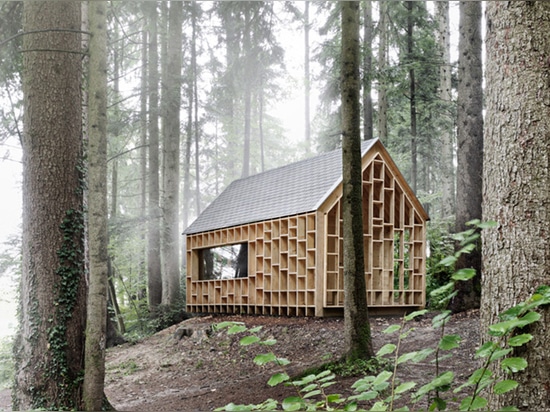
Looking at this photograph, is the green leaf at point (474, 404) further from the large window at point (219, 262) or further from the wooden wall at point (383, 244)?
the large window at point (219, 262)

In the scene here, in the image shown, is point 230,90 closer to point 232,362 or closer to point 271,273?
point 271,273

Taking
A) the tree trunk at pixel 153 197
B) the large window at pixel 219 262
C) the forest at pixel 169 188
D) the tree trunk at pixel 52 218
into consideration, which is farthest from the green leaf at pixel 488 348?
the tree trunk at pixel 153 197

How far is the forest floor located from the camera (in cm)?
677

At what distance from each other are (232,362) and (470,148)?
19.0 ft

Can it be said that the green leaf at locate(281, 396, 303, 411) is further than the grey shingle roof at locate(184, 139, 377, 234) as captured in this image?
No

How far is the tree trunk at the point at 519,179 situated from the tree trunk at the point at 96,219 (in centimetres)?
402

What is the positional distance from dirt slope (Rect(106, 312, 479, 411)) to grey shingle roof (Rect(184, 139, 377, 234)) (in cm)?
235

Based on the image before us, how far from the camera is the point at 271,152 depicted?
102ft

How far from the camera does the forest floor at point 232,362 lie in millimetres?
6773

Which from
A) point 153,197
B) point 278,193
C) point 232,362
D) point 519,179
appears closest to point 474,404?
point 519,179

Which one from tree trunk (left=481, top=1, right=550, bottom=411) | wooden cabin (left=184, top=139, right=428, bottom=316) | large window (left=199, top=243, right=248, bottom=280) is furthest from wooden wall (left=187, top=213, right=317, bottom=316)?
tree trunk (left=481, top=1, right=550, bottom=411)

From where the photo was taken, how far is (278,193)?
12.5 meters

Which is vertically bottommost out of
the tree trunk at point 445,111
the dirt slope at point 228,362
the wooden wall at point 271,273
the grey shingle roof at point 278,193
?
the dirt slope at point 228,362

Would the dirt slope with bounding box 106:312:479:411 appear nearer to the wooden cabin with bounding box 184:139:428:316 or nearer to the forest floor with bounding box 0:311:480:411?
the forest floor with bounding box 0:311:480:411
